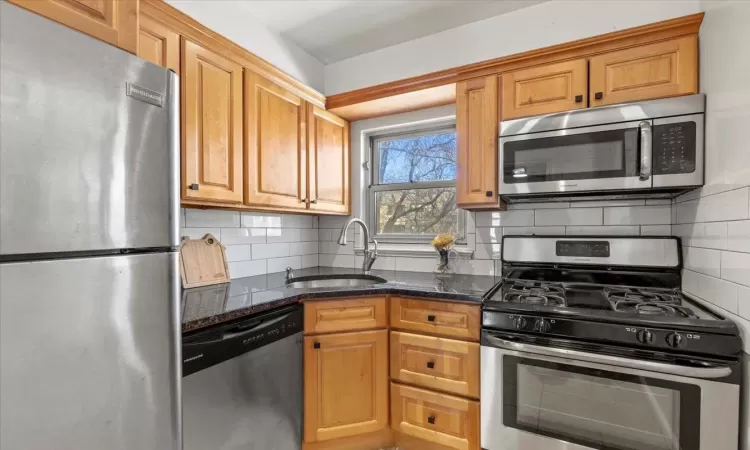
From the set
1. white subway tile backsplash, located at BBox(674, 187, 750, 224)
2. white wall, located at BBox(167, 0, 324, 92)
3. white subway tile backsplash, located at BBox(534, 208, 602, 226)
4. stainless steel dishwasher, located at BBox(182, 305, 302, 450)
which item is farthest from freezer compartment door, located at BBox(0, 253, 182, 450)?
white subway tile backsplash, located at BBox(534, 208, 602, 226)

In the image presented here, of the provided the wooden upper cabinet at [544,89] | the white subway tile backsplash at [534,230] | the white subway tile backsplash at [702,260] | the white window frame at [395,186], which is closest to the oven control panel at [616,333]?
the white subway tile backsplash at [702,260]

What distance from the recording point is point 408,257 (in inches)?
98.9

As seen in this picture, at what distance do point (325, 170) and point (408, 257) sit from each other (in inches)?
33.3

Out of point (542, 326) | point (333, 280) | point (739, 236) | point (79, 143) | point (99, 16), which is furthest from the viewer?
point (333, 280)

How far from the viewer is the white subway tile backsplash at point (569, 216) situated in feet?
6.38

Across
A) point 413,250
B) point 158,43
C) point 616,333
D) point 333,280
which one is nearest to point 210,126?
point 158,43

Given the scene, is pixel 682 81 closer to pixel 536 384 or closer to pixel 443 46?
pixel 443 46

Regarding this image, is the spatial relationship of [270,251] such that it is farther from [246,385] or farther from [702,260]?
[702,260]

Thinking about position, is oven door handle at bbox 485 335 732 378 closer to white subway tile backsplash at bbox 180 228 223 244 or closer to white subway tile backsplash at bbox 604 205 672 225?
white subway tile backsplash at bbox 604 205 672 225

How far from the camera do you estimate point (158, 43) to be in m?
1.45

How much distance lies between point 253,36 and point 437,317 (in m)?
1.87

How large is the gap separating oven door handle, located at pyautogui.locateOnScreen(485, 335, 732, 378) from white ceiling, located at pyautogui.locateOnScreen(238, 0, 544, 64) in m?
1.77

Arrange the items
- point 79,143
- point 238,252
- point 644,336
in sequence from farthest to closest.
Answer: point 238,252 < point 644,336 < point 79,143

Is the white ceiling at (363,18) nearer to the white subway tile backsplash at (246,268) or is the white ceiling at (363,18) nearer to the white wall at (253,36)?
Answer: the white wall at (253,36)
